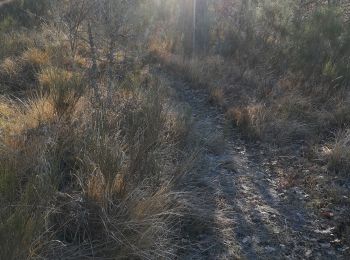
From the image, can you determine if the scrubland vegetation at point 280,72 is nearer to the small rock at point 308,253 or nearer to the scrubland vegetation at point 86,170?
the small rock at point 308,253

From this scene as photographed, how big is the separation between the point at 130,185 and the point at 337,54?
249 inches

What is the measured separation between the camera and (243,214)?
3.99 meters

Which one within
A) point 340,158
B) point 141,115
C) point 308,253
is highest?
point 141,115

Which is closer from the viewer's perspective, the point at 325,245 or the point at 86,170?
the point at 86,170

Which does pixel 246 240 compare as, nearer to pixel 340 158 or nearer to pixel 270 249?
pixel 270 249

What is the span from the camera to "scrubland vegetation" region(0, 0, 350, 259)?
295 cm

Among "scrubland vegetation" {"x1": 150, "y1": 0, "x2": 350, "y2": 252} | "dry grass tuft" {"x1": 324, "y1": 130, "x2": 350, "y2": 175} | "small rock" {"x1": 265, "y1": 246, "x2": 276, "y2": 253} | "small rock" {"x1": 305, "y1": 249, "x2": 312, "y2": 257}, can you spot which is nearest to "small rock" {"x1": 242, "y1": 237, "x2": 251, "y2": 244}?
"small rock" {"x1": 265, "y1": 246, "x2": 276, "y2": 253}

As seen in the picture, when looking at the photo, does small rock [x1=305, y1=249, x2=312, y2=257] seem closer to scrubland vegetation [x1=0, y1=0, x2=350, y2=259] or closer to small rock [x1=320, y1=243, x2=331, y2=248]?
small rock [x1=320, y1=243, x2=331, y2=248]

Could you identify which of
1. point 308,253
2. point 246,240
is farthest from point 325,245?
point 246,240

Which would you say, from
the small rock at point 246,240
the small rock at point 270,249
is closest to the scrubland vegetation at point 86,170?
the small rock at point 246,240

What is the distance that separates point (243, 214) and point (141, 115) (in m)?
1.71

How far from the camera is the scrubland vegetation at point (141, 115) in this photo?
2951 millimetres

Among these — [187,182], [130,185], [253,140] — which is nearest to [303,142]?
[253,140]

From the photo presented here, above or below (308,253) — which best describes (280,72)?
above
